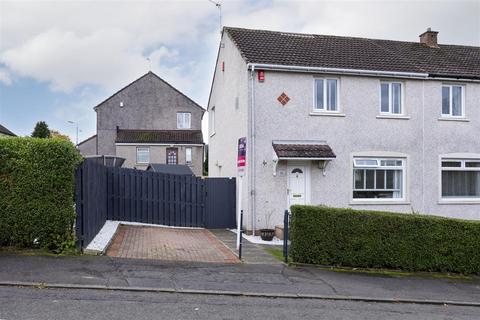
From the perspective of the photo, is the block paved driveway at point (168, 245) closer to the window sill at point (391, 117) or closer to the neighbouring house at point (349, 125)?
the neighbouring house at point (349, 125)

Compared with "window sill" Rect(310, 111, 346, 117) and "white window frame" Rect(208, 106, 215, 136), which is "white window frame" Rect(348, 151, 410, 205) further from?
"white window frame" Rect(208, 106, 215, 136)

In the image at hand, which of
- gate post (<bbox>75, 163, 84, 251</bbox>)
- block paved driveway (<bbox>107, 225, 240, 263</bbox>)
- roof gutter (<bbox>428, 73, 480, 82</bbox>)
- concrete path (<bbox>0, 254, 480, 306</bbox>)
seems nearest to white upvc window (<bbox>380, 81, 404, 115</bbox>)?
roof gutter (<bbox>428, 73, 480, 82</bbox>)

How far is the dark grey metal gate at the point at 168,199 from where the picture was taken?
16.8 meters

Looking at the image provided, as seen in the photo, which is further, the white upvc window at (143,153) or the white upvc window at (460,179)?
the white upvc window at (143,153)

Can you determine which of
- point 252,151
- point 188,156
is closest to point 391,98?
point 252,151

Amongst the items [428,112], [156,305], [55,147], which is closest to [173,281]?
[156,305]

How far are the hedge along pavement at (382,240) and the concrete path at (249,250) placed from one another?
72 cm

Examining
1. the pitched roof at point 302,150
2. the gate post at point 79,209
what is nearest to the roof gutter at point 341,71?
the pitched roof at point 302,150

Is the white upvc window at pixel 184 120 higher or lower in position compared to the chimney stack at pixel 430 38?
lower

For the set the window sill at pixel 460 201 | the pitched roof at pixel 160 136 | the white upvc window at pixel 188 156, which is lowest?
the window sill at pixel 460 201

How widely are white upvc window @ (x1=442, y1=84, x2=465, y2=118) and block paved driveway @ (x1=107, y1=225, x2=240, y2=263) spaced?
32.2ft

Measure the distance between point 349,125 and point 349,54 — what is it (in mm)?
2929

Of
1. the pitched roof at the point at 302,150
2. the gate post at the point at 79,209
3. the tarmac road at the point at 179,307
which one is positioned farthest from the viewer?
the pitched roof at the point at 302,150

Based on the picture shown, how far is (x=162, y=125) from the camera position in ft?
151
